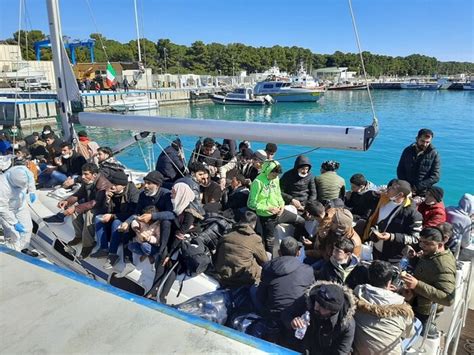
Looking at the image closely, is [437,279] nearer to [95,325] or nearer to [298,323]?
[298,323]

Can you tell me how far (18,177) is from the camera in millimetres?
5289

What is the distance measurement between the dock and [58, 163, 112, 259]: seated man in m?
3.15

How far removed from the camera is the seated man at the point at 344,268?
3475 mm

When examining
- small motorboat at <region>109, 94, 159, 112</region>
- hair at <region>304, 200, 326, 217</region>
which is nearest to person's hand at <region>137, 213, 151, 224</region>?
hair at <region>304, 200, 326, 217</region>

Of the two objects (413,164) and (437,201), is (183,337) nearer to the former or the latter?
(437,201)

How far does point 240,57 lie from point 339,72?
84.8ft

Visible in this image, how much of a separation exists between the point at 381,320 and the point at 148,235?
2675mm

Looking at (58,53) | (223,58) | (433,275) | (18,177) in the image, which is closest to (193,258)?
(433,275)

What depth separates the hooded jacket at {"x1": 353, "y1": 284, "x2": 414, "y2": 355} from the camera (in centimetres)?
289

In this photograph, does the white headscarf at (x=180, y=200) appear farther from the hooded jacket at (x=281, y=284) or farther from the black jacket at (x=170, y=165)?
the black jacket at (x=170, y=165)

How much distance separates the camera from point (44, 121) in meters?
32.1

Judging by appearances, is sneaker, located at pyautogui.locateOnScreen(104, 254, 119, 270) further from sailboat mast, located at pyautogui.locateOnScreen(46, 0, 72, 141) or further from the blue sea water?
sailboat mast, located at pyautogui.locateOnScreen(46, 0, 72, 141)

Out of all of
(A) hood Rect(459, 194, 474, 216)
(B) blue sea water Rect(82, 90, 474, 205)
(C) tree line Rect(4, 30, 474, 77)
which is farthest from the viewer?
(C) tree line Rect(4, 30, 474, 77)

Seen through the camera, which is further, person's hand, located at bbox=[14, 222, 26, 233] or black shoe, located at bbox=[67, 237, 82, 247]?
A: person's hand, located at bbox=[14, 222, 26, 233]
